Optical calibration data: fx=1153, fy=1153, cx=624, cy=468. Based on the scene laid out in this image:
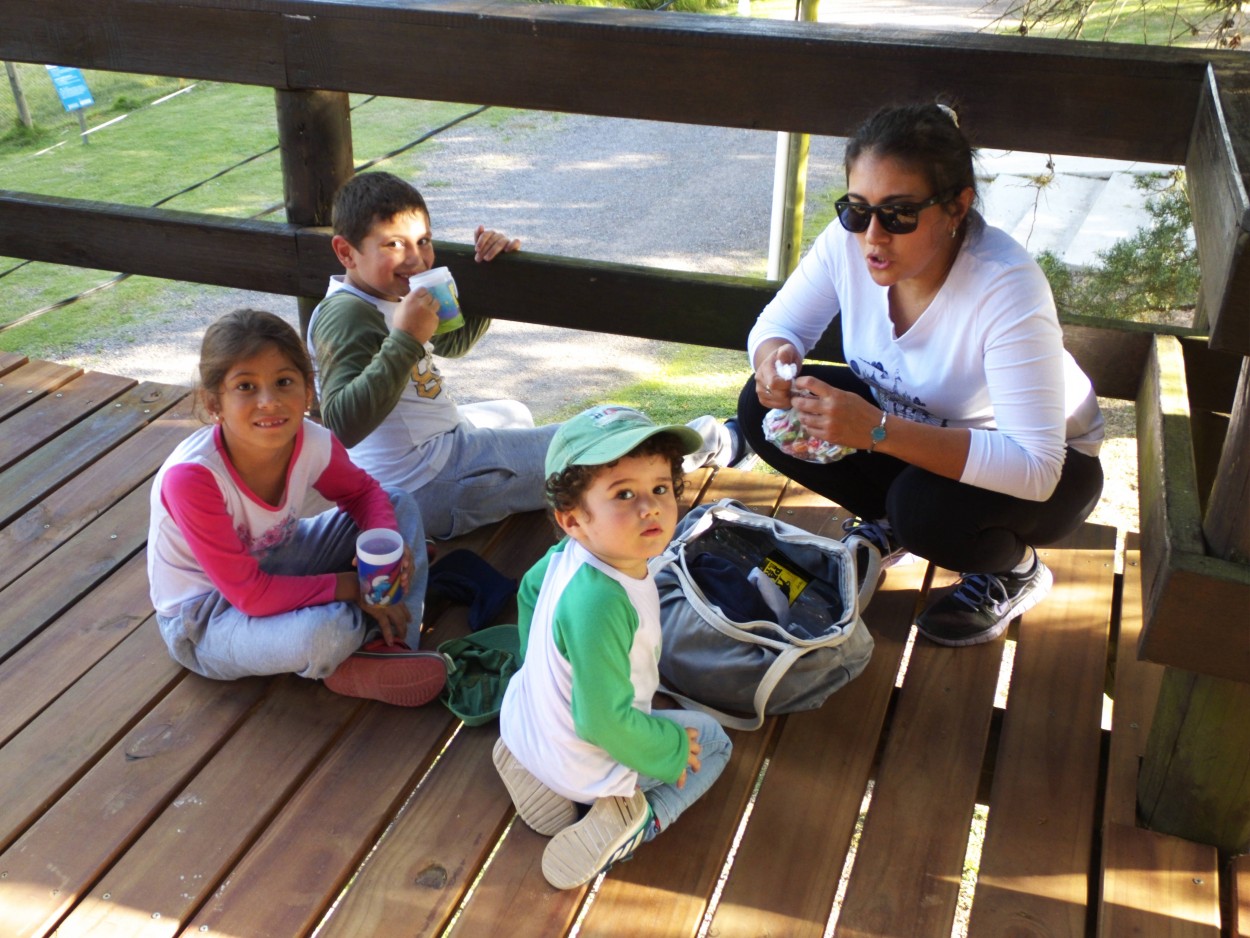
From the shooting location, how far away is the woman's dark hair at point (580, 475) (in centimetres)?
173

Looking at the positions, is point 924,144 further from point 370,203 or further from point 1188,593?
point 370,203

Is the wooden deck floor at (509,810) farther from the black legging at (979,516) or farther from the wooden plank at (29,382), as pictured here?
the wooden plank at (29,382)

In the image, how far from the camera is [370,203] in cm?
249

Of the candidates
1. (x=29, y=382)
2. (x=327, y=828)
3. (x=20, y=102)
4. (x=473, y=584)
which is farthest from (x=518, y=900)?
(x=20, y=102)

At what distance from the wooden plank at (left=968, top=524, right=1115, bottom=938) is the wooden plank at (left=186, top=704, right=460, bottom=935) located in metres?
1.00

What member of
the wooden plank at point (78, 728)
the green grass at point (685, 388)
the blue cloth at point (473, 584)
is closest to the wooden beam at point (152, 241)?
the blue cloth at point (473, 584)

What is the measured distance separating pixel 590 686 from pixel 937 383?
100 centimetres

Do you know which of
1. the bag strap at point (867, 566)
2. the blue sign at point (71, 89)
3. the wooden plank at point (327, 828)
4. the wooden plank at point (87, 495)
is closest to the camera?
the wooden plank at point (327, 828)

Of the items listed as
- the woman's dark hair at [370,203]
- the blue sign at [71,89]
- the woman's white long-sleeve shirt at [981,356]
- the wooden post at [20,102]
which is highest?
the woman's dark hair at [370,203]

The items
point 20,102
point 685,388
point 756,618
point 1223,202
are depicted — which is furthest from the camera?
point 20,102

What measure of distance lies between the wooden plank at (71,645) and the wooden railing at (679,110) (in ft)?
3.07

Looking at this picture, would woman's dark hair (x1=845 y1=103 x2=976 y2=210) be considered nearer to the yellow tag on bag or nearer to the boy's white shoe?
the yellow tag on bag

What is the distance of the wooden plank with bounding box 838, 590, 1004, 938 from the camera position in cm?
185

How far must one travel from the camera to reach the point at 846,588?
7.52ft
